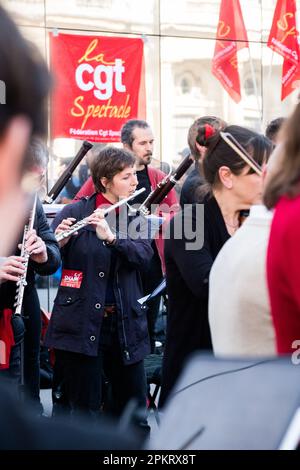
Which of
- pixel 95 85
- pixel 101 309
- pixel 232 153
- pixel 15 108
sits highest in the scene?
pixel 95 85

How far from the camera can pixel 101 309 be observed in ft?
14.8

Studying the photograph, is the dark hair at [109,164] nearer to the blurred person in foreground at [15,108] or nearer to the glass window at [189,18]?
the blurred person in foreground at [15,108]

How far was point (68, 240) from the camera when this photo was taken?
15.5 ft

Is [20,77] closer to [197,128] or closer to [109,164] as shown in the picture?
[109,164]

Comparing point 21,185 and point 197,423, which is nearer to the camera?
point 21,185

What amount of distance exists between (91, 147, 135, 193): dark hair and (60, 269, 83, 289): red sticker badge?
47cm

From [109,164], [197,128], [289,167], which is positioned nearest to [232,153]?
[289,167]

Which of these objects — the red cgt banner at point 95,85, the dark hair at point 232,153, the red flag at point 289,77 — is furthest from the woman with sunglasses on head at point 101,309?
the red flag at point 289,77

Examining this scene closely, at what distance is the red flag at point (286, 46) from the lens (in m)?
9.91

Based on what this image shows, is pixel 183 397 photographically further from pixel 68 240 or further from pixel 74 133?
pixel 74 133

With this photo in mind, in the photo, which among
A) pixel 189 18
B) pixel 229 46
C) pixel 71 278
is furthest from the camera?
pixel 189 18

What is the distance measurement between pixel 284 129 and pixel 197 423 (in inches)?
38.5

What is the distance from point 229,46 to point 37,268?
574 cm
